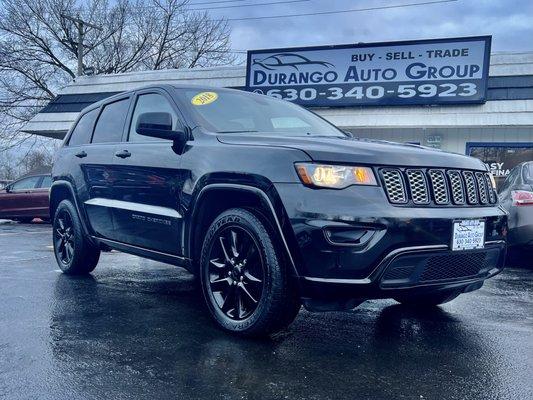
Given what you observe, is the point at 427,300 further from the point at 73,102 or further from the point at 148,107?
the point at 73,102

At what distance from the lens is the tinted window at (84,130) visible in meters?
5.81

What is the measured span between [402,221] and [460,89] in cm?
1152

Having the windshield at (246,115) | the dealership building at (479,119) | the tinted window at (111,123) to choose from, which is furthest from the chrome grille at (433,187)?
the dealership building at (479,119)

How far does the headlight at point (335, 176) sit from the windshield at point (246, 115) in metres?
0.97

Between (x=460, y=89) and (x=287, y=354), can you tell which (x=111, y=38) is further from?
(x=287, y=354)

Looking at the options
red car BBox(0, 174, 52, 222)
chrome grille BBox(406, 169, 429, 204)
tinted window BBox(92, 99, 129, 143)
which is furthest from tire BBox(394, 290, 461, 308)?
red car BBox(0, 174, 52, 222)

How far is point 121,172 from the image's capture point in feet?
15.6

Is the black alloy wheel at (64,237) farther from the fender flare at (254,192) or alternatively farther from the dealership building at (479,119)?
the dealership building at (479,119)

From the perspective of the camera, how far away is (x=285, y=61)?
15.3 m

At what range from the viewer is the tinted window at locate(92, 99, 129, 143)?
205 inches

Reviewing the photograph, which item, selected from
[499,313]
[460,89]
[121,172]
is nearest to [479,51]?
[460,89]

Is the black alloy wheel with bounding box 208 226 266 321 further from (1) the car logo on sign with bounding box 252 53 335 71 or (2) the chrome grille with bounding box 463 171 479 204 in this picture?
(1) the car logo on sign with bounding box 252 53 335 71

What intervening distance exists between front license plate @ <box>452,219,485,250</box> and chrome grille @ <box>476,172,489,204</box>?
0.87 feet

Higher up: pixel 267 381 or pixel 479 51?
pixel 479 51
